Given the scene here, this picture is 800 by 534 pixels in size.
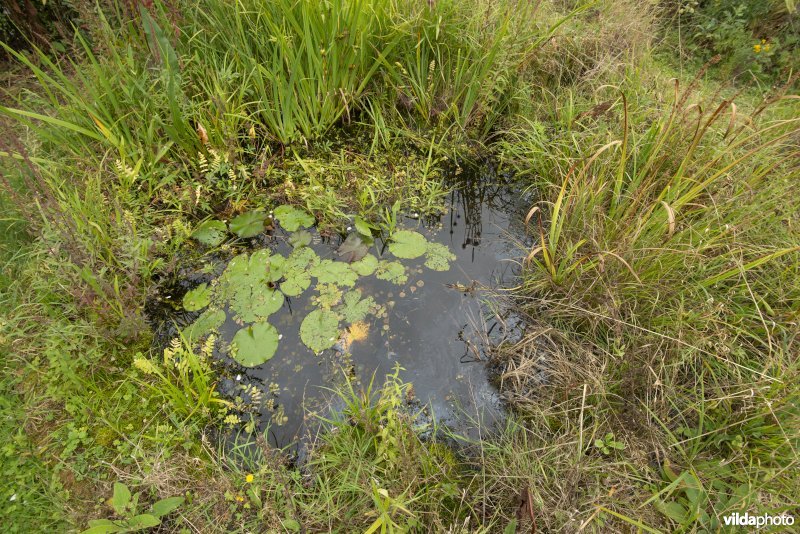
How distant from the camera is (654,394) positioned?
171 centimetres

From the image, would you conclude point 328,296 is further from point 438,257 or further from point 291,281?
point 438,257

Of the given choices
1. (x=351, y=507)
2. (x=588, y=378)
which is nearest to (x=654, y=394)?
(x=588, y=378)

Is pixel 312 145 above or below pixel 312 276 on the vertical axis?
above

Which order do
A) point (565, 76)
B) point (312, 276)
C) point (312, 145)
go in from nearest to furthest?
point (312, 276), point (312, 145), point (565, 76)

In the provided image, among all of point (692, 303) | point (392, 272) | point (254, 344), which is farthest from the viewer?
point (392, 272)

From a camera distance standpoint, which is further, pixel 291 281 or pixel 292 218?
pixel 292 218

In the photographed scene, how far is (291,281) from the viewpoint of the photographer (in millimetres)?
2168

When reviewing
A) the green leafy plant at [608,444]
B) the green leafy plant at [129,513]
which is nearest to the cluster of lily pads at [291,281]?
the green leafy plant at [129,513]

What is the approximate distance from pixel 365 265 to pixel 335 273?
0.17 m

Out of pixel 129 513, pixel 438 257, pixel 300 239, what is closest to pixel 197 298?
pixel 300 239

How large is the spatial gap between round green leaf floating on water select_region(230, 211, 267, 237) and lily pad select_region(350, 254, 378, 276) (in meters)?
0.58

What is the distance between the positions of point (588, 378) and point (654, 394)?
265 millimetres

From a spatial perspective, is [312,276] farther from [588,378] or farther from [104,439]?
[588,378]

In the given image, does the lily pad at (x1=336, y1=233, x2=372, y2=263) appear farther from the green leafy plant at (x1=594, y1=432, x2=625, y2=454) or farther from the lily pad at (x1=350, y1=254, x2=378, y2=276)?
the green leafy plant at (x1=594, y1=432, x2=625, y2=454)
